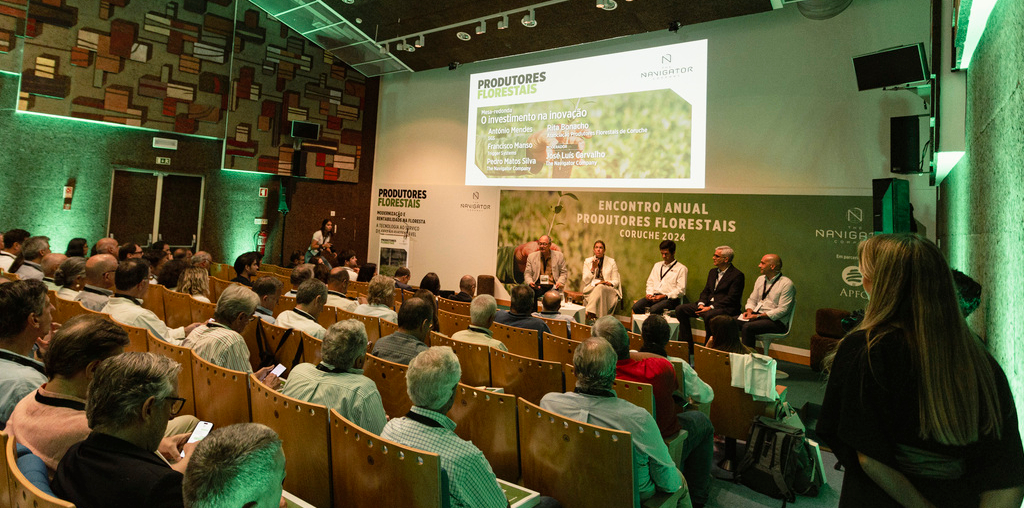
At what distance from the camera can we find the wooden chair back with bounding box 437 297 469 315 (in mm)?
5484

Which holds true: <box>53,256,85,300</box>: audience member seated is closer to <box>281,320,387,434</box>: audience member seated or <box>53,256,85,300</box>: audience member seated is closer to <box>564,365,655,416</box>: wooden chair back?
<box>281,320,387,434</box>: audience member seated

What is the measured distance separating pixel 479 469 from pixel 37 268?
17.7ft

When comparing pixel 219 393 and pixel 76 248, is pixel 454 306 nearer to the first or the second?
pixel 219 393

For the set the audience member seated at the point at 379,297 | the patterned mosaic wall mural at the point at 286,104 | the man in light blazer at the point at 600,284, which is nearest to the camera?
the audience member seated at the point at 379,297

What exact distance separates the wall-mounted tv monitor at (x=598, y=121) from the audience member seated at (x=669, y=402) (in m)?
5.10

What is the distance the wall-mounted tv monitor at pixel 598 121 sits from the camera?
297 inches

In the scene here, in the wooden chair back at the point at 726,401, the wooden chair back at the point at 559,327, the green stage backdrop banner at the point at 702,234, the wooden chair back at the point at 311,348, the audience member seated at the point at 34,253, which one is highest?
the green stage backdrop banner at the point at 702,234

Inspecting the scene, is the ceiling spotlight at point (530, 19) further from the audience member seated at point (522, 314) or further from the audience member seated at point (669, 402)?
the audience member seated at point (669, 402)

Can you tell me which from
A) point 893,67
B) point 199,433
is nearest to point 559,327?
point 199,433

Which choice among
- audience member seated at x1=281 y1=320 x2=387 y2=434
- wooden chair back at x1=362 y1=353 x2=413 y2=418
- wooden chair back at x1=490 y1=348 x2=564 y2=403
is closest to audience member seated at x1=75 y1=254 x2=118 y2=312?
wooden chair back at x1=362 y1=353 x2=413 y2=418

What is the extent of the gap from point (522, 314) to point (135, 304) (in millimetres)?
2722

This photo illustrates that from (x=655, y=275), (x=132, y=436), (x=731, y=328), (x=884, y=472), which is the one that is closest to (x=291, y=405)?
(x=132, y=436)

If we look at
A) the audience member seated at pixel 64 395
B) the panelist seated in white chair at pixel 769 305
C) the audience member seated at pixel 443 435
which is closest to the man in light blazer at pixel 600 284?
the panelist seated in white chair at pixel 769 305

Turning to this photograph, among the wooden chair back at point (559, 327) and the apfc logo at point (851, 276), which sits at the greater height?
the apfc logo at point (851, 276)
